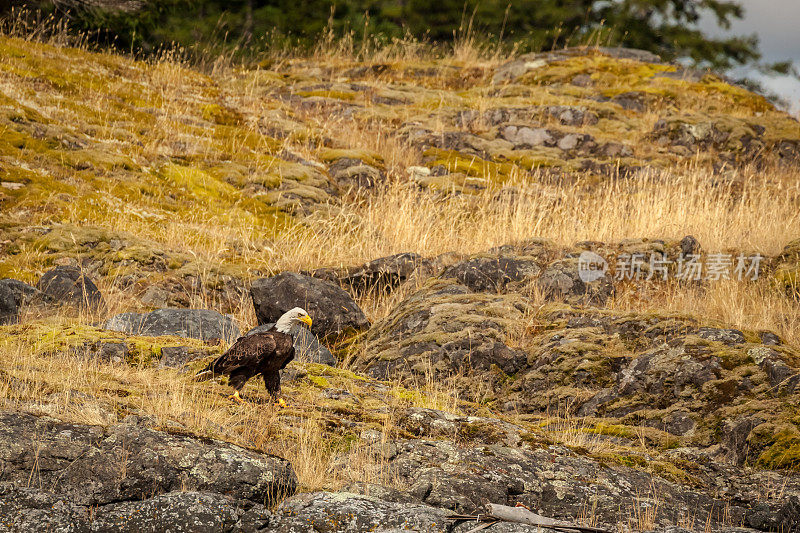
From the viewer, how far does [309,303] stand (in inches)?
361

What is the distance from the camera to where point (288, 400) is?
5824 mm

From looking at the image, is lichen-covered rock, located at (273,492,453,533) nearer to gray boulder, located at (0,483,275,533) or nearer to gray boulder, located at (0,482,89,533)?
gray boulder, located at (0,483,275,533)

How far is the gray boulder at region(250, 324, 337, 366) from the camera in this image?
7.95m

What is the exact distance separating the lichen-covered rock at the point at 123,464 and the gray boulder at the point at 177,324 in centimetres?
371

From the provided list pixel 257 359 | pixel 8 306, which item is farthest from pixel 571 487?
pixel 8 306

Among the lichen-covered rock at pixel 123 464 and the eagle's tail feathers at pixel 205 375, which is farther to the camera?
the eagle's tail feathers at pixel 205 375

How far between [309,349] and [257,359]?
8.81 feet

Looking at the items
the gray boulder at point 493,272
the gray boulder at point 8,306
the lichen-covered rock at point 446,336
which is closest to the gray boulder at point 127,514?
the lichen-covered rock at point 446,336

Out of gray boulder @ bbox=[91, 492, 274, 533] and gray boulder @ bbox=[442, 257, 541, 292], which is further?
gray boulder @ bbox=[442, 257, 541, 292]

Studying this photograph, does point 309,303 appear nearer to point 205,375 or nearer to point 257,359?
point 205,375

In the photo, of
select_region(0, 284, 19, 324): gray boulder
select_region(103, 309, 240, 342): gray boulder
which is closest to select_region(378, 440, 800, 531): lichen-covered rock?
select_region(103, 309, 240, 342): gray boulder

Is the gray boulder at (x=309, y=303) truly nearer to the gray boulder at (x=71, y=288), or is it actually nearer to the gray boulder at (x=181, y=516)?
the gray boulder at (x=71, y=288)

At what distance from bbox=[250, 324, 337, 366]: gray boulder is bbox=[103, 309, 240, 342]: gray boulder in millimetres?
378

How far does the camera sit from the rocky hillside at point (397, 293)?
4.29 meters
